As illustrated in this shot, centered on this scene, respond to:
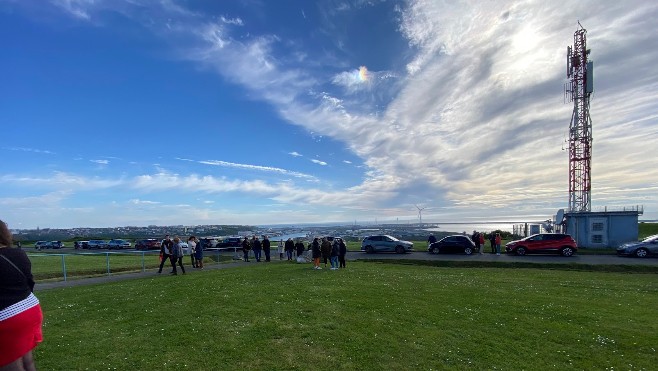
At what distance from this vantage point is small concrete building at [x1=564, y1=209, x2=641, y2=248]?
33.4m

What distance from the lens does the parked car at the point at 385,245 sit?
3525 centimetres

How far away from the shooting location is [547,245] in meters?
29.7

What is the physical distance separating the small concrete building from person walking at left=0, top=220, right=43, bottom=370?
40.2 m

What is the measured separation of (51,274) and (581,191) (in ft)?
172

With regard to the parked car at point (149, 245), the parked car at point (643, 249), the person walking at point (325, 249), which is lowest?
the parked car at point (149, 245)

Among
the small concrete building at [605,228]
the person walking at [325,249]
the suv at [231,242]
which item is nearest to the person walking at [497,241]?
the small concrete building at [605,228]

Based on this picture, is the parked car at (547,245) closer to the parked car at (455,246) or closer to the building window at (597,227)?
the parked car at (455,246)

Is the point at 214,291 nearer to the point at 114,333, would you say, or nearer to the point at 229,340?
the point at 114,333

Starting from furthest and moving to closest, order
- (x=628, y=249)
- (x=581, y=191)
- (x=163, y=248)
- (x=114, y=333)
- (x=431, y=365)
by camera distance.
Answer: (x=581, y=191)
(x=628, y=249)
(x=163, y=248)
(x=114, y=333)
(x=431, y=365)

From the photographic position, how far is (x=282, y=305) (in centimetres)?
981

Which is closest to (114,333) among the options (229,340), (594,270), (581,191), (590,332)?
(229,340)

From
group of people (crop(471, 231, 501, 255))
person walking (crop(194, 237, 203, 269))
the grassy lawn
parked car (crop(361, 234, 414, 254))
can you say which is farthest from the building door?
person walking (crop(194, 237, 203, 269))

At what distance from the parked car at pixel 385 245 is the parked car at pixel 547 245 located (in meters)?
8.83

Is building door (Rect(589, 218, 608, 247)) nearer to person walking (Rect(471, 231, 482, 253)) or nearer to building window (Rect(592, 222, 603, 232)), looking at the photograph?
building window (Rect(592, 222, 603, 232))
